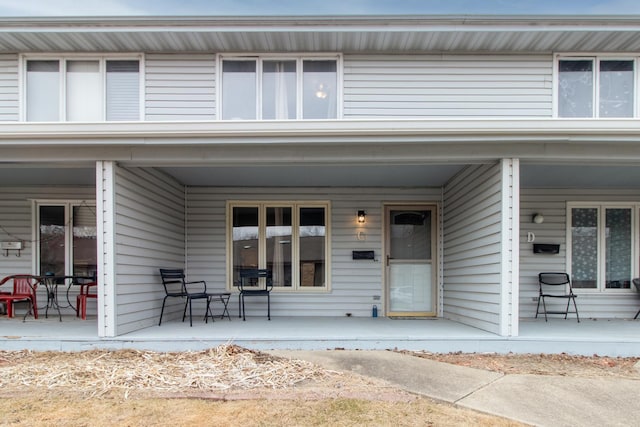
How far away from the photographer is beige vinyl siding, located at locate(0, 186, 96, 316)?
6.48 m

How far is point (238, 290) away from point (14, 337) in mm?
2849

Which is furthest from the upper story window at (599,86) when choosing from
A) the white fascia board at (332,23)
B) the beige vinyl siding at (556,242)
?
the beige vinyl siding at (556,242)

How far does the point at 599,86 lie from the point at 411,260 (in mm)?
3705

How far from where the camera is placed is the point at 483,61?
619 cm

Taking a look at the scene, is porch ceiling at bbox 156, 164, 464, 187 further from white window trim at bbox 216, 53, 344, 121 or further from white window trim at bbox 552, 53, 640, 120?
white window trim at bbox 552, 53, 640, 120

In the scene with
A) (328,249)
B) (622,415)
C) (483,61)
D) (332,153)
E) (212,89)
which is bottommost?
(622,415)

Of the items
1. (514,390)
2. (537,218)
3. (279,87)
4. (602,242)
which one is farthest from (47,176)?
(602,242)

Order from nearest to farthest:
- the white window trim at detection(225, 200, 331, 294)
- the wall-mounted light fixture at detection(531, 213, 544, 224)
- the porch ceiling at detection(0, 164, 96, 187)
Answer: the porch ceiling at detection(0, 164, 96, 187) < the wall-mounted light fixture at detection(531, 213, 544, 224) < the white window trim at detection(225, 200, 331, 294)

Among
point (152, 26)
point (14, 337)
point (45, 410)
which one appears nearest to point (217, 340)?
point (45, 410)

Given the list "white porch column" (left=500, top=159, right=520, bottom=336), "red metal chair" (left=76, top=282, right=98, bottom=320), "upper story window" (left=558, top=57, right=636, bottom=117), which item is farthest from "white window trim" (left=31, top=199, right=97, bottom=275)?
"upper story window" (left=558, top=57, right=636, bottom=117)

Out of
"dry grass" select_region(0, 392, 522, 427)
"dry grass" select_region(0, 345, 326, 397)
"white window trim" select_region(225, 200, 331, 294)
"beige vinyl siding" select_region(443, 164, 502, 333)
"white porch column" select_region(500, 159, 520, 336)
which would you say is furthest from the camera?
"white window trim" select_region(225, 200, 331, 294)

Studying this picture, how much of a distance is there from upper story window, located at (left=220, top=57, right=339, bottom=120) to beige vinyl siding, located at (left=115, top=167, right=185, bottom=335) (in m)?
1.50

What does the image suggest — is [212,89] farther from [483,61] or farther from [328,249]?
[483,61]

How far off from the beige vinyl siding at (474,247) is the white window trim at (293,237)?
5.88ft
